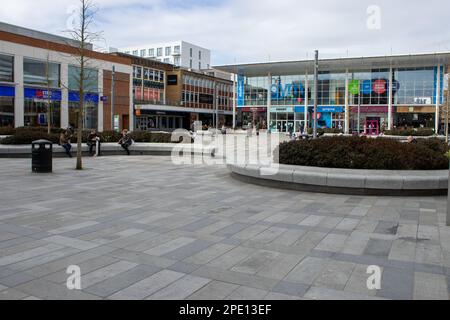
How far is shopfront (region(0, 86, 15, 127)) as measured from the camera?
38.8 metres

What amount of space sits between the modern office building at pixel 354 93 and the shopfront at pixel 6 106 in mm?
33654

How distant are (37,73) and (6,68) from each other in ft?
10.3

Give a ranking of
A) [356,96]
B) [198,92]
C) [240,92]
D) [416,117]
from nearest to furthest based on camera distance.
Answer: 1. [416,117]
2. [356,96]
3. [240,92]
4. [198,92]

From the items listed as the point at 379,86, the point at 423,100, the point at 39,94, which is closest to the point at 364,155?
the point at 39,94

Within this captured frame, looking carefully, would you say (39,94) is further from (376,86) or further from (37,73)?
(376,86)

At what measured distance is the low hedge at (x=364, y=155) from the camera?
440 inches

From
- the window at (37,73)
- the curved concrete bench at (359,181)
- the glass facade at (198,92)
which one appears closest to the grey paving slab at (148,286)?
the curved concrete bench at (359,181)

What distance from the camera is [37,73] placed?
41906mm

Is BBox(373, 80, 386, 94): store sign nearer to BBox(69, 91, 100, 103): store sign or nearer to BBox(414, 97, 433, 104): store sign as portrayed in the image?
BBox(414, 97, 433, 104): store sign

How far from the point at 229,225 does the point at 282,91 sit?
62512 mm

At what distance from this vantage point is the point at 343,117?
63.3 metres

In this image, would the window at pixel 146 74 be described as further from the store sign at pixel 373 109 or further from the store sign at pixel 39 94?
the store sign at pixel 373 109

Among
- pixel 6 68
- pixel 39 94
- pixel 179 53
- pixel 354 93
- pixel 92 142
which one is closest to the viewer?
pixel 92 142

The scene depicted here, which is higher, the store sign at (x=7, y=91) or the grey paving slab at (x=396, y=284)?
the store sign at (x=7, y=91)
